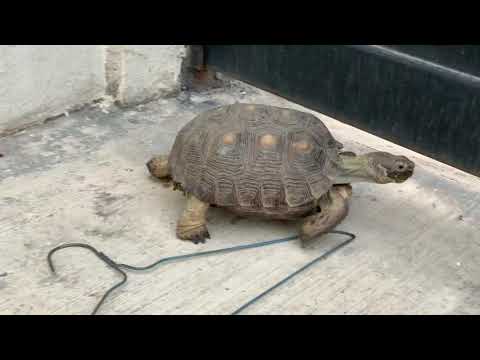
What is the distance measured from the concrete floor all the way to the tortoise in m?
0.16

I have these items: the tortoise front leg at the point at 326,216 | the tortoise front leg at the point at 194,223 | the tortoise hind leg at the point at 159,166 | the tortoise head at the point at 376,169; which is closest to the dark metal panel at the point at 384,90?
the tortoise head at the point at 376,169

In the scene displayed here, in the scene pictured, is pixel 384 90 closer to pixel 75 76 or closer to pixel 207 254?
pixel 207 254

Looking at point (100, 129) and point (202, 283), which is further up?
point (100, 129)

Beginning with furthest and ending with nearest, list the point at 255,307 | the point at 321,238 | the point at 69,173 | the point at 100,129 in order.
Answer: the point at 100,129 < the point at 69,173 < the point at 321,238 < the point at 255,307

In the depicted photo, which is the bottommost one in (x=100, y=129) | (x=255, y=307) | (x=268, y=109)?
(x=255, y=307)

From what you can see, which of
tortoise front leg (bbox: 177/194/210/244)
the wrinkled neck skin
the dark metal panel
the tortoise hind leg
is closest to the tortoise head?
the wrinkled neck skin

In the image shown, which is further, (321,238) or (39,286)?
(321,238)

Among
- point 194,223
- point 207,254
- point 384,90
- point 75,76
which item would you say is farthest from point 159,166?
point 384,90

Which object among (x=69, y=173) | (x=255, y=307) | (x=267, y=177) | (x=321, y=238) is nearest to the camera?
(x=255, y=307)

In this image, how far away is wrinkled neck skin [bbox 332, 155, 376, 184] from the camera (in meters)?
2.93

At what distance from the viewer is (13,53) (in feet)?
11.6

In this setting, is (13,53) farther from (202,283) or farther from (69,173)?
(202,283)

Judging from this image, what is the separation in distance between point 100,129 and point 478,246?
2.18 meters

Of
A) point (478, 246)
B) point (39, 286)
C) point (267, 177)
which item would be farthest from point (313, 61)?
point (39, 286)
